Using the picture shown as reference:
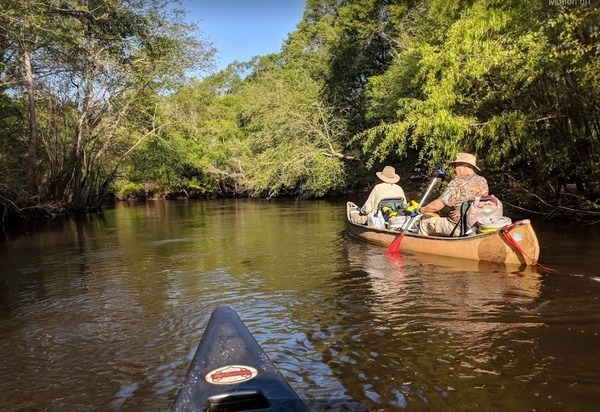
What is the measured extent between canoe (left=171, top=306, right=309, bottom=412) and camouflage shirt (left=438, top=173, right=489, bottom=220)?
18.9 feet

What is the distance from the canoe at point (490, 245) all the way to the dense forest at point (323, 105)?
325cm

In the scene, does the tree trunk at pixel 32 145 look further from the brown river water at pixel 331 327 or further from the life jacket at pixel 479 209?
the life jacket at pixel 479 209

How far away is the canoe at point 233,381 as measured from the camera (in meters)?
2.88

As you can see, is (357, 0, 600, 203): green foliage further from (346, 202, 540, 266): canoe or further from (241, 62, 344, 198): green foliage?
(241, 62, 344, 198): green foliage

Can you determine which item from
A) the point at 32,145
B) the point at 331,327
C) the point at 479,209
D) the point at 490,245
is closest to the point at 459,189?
the point at 479,209

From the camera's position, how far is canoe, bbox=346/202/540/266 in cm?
746

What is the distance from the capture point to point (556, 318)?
5285 mm

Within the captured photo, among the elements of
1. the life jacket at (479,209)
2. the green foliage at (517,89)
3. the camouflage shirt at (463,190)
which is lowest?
the life jacket at (479,209)

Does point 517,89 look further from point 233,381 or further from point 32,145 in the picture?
point 32,145

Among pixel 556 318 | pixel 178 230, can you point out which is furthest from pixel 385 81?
pixel 556 318

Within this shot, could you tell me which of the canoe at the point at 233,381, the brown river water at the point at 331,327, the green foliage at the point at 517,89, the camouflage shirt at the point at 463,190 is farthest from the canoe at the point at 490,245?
the canoe at the point at 233,381

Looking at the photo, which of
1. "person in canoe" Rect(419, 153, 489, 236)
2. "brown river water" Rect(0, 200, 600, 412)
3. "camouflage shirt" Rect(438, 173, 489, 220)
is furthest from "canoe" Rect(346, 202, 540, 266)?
"camouflage shirt" Rect(438, 173, 489, 220)

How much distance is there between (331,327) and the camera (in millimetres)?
5445

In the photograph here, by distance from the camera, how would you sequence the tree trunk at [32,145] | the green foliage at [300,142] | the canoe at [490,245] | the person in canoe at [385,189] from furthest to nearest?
the green foliage at [300,142] → the tree trunk at [32,145] → the person in canoe at [385,189] → the canoe at [490,245]
